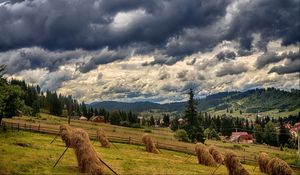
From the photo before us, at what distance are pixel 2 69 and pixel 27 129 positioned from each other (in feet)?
48.9

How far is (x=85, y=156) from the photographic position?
101 ft

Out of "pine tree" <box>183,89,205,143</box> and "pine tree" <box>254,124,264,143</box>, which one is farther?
"pine tree" <box>254,124,264,143</box>

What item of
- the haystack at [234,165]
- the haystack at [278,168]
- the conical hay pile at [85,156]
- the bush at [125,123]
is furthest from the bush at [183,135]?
the bush at [125,123]

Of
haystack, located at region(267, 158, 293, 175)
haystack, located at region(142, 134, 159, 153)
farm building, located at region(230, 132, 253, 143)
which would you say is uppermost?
haystack, located at region(142, 134, 159, 153)

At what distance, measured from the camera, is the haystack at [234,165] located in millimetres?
38375

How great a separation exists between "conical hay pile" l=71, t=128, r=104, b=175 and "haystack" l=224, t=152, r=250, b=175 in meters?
14.2

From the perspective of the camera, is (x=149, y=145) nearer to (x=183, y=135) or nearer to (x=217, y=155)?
(x=217, y=155)

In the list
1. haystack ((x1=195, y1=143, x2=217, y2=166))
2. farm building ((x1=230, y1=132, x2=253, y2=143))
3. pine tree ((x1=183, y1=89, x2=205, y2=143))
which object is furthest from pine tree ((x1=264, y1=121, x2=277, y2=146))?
haystack ((x1=195, y1=143, x2=217, y2=166))

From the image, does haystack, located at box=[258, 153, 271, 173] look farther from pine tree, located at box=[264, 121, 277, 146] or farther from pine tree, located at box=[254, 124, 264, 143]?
pine tree, located at box=[254, 124, 264, 143]

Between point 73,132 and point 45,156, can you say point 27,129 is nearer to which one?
point 45,156

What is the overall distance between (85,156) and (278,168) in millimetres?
21900

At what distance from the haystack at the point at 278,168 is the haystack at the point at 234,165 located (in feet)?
16.7

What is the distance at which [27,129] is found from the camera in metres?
67.3

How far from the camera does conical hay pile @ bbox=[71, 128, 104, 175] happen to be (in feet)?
98.0
